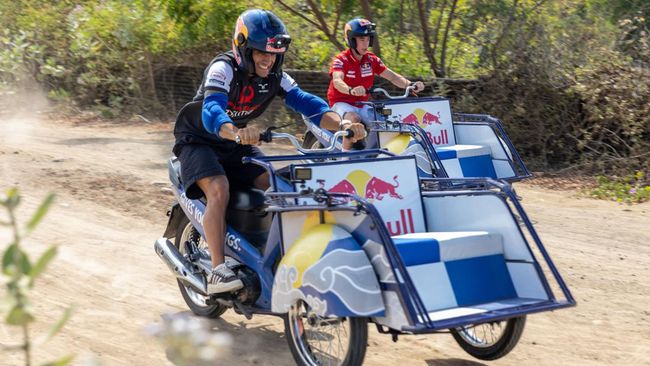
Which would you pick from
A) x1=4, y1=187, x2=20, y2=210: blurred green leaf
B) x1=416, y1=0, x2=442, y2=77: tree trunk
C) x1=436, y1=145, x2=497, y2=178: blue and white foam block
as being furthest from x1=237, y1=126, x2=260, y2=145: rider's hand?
x1=416, y1=0, x2=442, y2=77: tree trunk

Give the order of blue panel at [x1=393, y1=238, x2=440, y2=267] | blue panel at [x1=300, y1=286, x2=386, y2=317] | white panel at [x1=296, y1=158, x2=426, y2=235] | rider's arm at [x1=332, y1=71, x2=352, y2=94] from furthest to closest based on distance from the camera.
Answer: rider's arm at [x1=332, y1=71, x2=352, y2=94], white panel at [x1=296, y1=158, x2=426, y2=235], blue panel at [x1=393, y1=238, x2=440, y2=267], blue panel at [x1=300, y1=286, x2=386, y2=317]

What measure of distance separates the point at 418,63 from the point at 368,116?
545 centimetres

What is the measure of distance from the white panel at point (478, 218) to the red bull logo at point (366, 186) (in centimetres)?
22

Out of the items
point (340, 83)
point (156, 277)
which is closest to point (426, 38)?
point (340, 83)

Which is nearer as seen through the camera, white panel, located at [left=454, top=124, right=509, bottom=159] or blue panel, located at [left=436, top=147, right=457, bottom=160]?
blue panel, located at [left=436, top=147, right=457, bottom=160]

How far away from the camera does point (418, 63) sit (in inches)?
605

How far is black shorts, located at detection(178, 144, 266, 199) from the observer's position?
5.52 meters

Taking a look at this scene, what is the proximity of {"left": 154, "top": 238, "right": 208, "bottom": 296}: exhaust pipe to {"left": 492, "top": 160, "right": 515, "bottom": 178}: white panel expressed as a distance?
14.8ft

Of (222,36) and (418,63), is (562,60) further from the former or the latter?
(222,36)

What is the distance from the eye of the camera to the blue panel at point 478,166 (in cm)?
935

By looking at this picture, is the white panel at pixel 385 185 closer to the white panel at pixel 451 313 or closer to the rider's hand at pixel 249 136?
the rider's hand at pixel 249 136

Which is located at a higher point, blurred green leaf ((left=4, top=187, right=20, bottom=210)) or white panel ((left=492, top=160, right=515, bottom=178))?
white panel ((left=492, top=160, right=515, bottom=178))

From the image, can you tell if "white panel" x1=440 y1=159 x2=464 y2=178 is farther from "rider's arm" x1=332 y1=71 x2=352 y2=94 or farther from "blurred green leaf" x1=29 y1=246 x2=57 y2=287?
"blurred green leaf" x1=29 y1=246 x2=57 y2=287

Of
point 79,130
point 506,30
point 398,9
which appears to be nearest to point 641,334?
point 506,30
